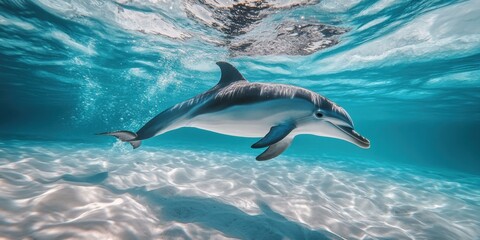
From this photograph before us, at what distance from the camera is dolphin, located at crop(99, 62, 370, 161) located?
368 centimetres

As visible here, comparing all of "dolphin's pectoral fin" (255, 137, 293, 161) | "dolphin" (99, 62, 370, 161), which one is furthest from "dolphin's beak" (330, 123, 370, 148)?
"dolphin's pectoral fin" (255, 137, 293, 161)

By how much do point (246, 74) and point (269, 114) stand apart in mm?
16634

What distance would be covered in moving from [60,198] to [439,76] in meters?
21.3

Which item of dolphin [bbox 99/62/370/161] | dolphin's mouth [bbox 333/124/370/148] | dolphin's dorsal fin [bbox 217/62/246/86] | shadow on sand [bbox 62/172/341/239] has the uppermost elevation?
dolphin's dorsal fin [bbox 217/62/246/86]

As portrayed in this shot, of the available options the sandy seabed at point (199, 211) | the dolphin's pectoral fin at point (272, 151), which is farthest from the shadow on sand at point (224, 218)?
the dolphin's pectoral fin at point (272, 151)

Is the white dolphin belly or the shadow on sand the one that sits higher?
the white dolphin belly

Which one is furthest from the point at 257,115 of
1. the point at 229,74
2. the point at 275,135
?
the point at 229,74

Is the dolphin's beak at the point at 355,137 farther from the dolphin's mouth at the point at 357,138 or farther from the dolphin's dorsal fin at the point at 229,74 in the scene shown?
the dolphin's dorsal fin at the point at 229,74

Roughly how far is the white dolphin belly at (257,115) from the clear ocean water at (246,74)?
1611 millimetres

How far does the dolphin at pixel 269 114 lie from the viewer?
145 inches

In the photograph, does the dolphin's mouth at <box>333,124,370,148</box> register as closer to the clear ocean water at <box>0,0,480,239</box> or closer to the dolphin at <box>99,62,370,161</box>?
the dolphin at <box>99,62,370,161</box>

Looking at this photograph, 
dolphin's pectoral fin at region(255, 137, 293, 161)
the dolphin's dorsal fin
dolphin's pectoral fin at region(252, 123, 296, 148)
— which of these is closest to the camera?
dolphin's pectoral fin at region(252, 123, 296, 148)

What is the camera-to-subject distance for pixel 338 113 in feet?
12.3

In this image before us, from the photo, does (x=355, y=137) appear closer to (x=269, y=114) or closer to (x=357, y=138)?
(x=357, y=138)
